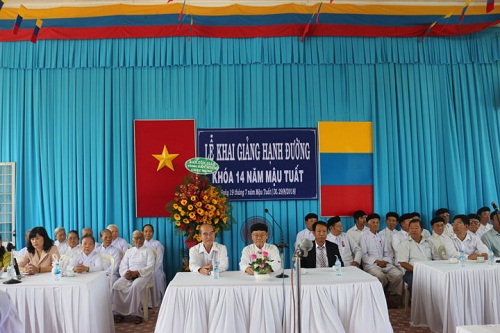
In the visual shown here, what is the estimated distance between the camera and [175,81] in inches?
281

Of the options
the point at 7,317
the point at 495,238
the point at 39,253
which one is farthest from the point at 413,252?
the point at 7,317

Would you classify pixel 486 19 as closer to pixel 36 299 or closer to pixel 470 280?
pixel 470 280

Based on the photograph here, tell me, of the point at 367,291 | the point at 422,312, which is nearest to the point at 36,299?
A: the point at 367,291

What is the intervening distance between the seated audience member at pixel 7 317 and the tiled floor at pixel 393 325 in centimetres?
225

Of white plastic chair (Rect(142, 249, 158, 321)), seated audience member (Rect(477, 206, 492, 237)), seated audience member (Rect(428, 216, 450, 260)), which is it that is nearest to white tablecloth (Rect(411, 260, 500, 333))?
seated audience member (Rect(428, 216, 450, 260))

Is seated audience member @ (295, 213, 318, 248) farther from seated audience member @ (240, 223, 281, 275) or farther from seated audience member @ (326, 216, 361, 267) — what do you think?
seated audience member @ (240, 223, 281, 275)

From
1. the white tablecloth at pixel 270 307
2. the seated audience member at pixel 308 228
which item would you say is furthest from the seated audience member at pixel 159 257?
the white tablecloth at pixel 270 307

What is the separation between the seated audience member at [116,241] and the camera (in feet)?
21.6

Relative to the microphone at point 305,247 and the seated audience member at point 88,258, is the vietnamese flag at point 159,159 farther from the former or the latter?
the microphone at point 305,247

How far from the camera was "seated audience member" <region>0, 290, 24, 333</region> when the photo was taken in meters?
2.98

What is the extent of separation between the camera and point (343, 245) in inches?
256

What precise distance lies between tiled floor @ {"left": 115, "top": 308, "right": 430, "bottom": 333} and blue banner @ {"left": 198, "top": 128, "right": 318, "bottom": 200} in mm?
2116

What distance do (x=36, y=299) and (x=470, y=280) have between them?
406 centimetres

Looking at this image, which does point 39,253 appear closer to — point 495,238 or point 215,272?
point 215,272
